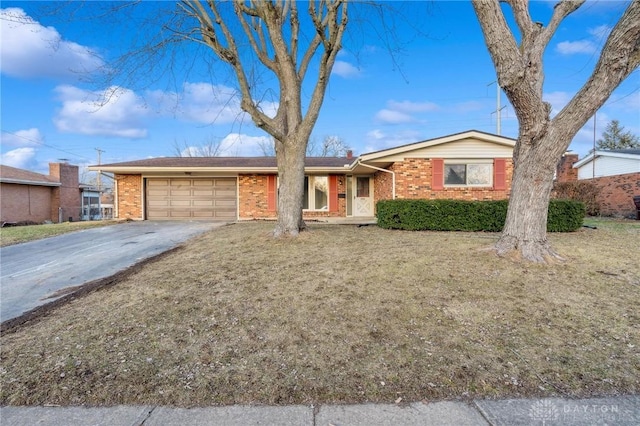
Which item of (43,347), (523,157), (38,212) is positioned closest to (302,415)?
(43,347)

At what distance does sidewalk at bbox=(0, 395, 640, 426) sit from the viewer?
2086 mm

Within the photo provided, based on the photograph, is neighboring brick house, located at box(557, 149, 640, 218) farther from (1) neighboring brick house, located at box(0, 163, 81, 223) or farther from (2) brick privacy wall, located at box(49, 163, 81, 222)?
(2) brick privacy wall, located at box(49, 163, 81, 222)

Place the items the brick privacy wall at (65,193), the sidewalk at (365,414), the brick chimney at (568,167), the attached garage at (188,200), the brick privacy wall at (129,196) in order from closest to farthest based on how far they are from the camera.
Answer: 1. the sidewalk at (365,414)
2. the brick privacy wall at (129,196)
3. the attached garage at (188,200)
4. the brick privacy wall at (65,193)
5. the brick chimney at (568,167)

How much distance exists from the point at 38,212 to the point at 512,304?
25.8 meters

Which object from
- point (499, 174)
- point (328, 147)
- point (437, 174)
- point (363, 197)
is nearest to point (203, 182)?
point (363, 197)

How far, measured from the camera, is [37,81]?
10.9 m

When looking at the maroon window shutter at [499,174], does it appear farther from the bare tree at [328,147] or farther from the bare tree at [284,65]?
the bare tree at [328,147]

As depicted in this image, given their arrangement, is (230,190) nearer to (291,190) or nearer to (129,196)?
(129,196)

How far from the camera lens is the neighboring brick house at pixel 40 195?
59.1ft

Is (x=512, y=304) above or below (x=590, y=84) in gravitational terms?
below

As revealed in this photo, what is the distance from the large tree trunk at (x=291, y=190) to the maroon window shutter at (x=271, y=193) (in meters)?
7.44

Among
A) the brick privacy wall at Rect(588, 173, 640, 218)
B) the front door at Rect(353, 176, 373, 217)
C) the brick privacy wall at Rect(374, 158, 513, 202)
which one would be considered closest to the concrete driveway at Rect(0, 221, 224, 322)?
the brick privacy wall at Rect(374, 158, 513, 202)

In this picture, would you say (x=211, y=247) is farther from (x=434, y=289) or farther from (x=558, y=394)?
(x=558, y=394)

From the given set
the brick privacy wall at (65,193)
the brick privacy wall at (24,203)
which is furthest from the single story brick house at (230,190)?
the brick privacy wall at (65,193)
